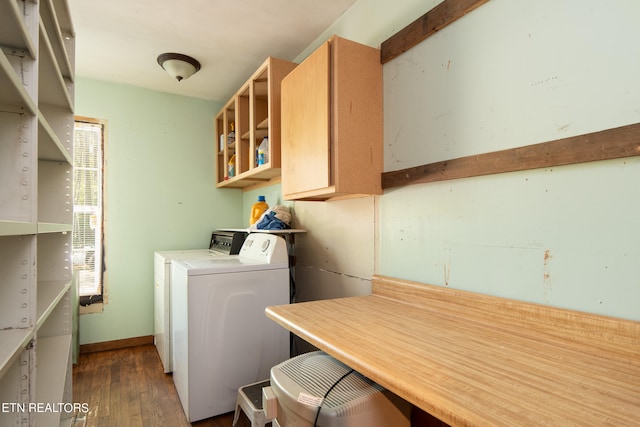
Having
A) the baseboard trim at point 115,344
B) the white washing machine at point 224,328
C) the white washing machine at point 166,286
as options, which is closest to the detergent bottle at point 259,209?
the white washing machine at point 166,286

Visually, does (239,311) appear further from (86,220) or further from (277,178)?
(86,220)

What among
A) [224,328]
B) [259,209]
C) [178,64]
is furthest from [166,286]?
[178,64]

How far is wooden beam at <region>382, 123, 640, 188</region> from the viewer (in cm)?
93

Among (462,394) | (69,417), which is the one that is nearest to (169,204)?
(69,417)

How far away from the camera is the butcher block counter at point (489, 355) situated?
0.67 meters

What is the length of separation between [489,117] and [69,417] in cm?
253

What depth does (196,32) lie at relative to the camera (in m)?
2.30

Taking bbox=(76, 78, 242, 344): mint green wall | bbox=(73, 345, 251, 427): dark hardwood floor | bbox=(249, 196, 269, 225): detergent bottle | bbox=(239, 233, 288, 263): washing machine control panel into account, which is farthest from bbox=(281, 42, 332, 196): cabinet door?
bbox=(76, 78, 242, 344): mint green wall

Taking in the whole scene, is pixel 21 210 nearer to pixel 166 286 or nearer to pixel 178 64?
pixel 166 286

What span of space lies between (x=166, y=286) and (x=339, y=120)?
1.91 metres

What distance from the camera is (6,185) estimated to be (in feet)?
3.25

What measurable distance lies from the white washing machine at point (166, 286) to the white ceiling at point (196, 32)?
1.43 meters

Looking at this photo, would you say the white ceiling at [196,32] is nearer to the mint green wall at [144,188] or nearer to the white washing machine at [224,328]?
the mint green wall at [144,188]

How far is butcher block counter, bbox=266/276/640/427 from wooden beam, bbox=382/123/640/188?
17.9 inches
